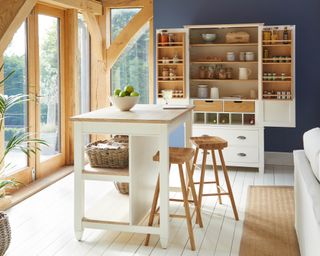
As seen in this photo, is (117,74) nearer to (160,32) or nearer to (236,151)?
(160,32)

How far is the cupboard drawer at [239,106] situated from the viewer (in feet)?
21.2

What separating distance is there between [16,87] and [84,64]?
2.00 m

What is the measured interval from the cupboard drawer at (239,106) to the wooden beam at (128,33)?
1822 mm

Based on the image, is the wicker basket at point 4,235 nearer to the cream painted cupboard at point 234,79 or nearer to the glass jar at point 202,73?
the cream painted cupboard at point 234,79

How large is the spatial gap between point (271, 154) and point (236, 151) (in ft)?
2.46

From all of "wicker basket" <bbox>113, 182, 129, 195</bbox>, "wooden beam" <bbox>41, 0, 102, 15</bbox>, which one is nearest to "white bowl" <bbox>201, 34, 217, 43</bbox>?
"wooden beam" <bbox>41, 0, 102, 15</bbox>

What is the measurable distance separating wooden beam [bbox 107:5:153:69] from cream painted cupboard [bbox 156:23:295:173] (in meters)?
0.59

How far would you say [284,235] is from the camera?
409cm

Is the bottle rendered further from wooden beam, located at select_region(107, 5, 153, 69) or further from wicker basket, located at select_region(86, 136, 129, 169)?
wicker basket, located at select_region(86, 136, 129, 169)

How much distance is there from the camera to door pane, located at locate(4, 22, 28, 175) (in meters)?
5.36

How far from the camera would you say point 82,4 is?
666 cm

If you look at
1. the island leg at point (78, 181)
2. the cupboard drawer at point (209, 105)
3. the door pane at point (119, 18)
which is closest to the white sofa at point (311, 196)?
the island leg at point (78, 181)

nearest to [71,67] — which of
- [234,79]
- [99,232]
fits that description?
[234,79]

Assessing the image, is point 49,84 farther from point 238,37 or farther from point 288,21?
point 288,21
